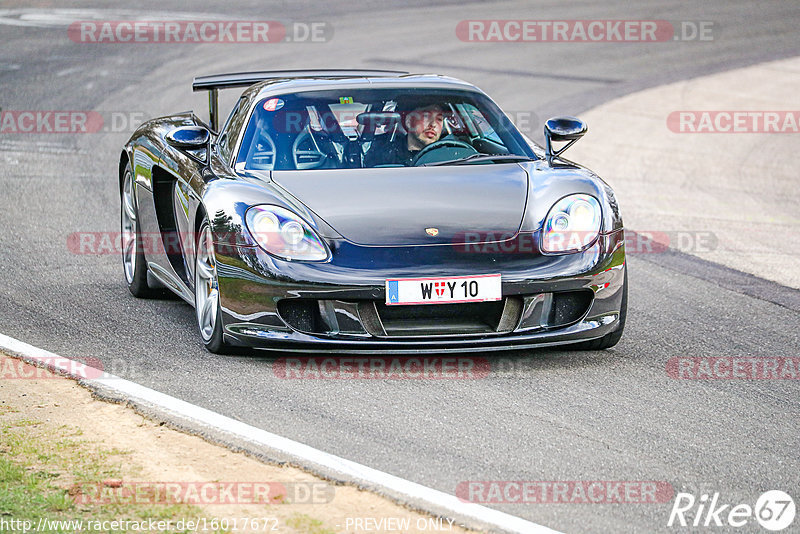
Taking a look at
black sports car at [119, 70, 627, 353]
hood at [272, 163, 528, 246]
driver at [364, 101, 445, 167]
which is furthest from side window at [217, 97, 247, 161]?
driver at [364, 101, 445, 167]

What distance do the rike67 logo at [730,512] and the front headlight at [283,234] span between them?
7.05 feet

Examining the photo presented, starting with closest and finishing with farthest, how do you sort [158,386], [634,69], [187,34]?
1. [158,386]
2. [634,69]
3. [187,34]

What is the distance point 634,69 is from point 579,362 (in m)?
13.2

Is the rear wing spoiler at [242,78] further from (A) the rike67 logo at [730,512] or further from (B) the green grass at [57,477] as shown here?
(A) the rike67 logo at [730,512]

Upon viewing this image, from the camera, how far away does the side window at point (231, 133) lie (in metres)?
6.92

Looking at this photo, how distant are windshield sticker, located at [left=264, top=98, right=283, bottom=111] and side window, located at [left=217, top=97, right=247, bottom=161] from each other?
6.4 inches

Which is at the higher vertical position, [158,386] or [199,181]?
[199,181]

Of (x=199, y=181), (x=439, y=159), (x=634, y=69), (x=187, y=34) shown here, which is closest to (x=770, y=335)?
(x=439, y=159)

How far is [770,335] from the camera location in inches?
269

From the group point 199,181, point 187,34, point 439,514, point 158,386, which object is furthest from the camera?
point 187,34

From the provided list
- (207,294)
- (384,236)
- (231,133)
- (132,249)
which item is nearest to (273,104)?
(231,133)

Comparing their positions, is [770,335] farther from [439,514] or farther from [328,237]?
[439,514]

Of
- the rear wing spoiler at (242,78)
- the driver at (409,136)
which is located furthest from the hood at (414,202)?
the rear wing spoiler at (242,78)

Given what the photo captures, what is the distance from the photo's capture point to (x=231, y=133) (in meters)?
7.11
